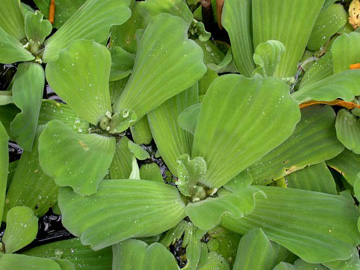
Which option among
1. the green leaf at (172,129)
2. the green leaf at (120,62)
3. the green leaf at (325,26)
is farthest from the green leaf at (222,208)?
the green leaf at (325,26)

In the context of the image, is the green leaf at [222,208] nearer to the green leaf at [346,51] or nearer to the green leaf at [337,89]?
the green leaf at [337,89]

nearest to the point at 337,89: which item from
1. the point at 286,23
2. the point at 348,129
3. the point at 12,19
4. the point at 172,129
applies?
the point at 348,129

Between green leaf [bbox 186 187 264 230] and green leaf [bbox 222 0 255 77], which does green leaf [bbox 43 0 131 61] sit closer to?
green leaf [bbox 222 0 255 77]

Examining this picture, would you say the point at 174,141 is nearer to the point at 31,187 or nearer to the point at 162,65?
the point at 162,65

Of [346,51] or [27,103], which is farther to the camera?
[346,51]

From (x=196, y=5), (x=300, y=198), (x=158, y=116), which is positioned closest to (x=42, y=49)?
(x=158, y=116)

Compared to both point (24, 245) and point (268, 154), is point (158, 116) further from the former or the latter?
point (24, 245)

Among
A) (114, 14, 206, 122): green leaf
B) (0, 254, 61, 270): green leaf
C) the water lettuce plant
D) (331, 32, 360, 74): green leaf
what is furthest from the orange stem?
(331, 32, 360, 74): green leaf
